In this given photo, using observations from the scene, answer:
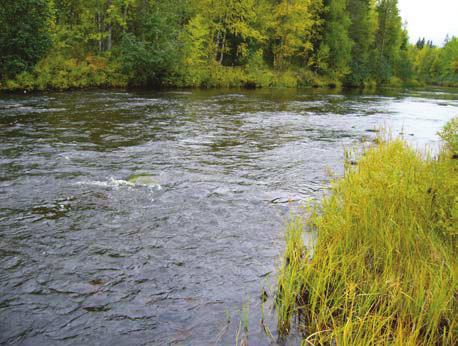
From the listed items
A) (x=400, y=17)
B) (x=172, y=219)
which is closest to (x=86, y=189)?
(x=172, y=219)

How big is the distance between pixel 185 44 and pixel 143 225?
25.7 metres

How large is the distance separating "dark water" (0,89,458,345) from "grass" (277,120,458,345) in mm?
403

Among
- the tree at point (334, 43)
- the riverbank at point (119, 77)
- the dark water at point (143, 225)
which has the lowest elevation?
the dark water at point (143, 225)

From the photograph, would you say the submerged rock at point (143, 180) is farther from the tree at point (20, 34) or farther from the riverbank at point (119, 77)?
the riverbank at point (119, 77)

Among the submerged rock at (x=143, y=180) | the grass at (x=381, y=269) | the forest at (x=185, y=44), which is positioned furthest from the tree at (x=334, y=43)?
the grass at (x=381, y=269)

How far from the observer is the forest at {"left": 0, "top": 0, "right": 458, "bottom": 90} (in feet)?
66.2

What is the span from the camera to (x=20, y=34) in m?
19.2

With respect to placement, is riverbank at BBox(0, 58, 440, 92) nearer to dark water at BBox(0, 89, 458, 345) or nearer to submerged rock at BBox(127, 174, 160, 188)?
dark water at BBox(0, 89, 458, 345)

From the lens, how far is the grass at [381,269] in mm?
3197

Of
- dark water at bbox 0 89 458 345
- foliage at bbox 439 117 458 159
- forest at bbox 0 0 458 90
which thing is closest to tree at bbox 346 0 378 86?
forest at bbox 0 0 458 90

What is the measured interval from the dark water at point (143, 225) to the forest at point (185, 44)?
30.0 ft

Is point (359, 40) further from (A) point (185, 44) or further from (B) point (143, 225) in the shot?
(B) point (143, 225)

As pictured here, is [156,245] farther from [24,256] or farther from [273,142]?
[273,142]

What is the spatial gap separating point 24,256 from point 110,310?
5.14ft
